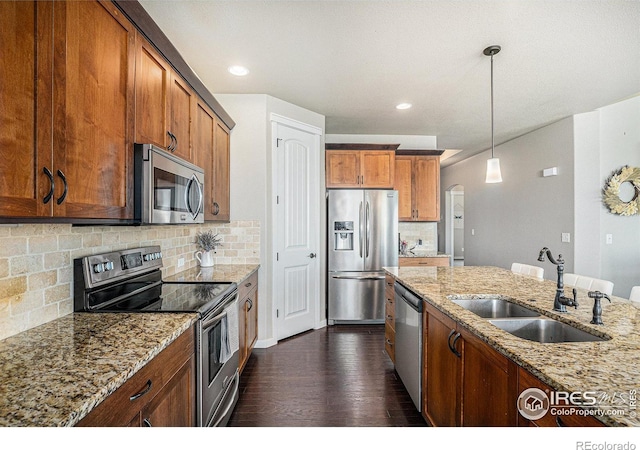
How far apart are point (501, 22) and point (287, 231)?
253cm

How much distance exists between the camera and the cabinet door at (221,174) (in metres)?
2.84

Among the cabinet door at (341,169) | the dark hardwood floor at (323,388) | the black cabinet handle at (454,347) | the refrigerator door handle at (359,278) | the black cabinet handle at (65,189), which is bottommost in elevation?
the dark hardwood floor at (323,388)

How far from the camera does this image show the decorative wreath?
3.73 metres

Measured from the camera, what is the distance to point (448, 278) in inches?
96.2

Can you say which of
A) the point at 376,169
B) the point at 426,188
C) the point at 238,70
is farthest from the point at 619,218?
the point at 238,70

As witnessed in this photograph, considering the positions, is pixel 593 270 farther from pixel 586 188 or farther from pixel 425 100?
pixel 425 100

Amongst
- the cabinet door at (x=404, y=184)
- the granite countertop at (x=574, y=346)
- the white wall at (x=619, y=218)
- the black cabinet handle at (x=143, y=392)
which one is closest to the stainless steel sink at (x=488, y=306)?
the granite countertop at (x=574, y=346)

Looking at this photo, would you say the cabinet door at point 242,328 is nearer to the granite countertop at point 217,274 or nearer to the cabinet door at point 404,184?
the granite countertop at point 217,274

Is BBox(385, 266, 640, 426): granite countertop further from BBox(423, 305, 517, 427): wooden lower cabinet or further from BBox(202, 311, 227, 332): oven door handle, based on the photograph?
BBox(202, 311, 227, 332): oven door handle

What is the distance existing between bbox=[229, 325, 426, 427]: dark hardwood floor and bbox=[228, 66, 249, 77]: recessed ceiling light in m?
2.59

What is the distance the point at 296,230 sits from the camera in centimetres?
364

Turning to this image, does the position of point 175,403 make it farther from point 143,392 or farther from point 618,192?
point 618,192

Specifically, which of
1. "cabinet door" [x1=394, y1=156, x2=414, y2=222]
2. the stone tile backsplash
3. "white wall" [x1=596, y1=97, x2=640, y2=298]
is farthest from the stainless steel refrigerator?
"white wall" [x1=596, y1=97, x2=640, y2=298]

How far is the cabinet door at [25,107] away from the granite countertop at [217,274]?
4.61 ft
